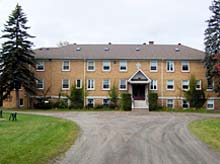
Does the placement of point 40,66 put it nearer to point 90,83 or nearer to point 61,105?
point 61,105

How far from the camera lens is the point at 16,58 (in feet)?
158

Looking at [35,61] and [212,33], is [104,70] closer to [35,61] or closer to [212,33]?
[35,61]

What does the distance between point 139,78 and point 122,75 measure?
8.38ft

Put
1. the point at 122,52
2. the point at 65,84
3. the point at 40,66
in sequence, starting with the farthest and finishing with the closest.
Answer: the point at 122,52, the point at 40,66, the point at 65,84

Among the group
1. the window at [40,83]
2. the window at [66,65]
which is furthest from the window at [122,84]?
the window at [40,83]

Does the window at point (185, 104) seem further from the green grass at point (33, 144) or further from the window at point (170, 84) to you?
the green grass at point (33, 144)

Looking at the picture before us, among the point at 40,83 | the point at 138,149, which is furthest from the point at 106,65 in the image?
the point at 138,149

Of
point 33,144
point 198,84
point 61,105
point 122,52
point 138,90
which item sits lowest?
point 33,144

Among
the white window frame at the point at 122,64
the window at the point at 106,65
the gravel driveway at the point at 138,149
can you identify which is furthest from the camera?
the window at the point at 106,65

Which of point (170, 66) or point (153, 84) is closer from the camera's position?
point (153, 84)

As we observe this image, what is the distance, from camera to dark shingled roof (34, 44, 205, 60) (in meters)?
54.1

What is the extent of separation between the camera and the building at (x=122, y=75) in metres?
53.6

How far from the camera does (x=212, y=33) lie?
49094 millimetres

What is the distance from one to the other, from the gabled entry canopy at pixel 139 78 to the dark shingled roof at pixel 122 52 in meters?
2.26
